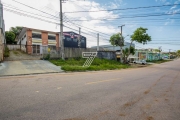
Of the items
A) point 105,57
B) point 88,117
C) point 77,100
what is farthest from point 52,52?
point 88,117

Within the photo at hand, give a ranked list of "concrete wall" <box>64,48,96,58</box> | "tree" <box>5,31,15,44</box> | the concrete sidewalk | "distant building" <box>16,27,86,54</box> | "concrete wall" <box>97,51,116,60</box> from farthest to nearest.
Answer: "tree" <box>5,31,15,44</box> < "concrete wall" <box>97,51,116,60</box> < "distant building" <box>16,27,86,54</box> < "concrete wall" <box>64,48,96,58</box> < the concrete sidewalk

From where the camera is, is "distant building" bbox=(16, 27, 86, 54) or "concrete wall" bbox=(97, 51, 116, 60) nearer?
"distant building" bbox=(16, 27, 86, 54)

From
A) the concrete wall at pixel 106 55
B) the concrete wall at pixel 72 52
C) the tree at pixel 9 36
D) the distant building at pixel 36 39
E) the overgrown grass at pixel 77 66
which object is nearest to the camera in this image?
the overgrown grass at pixel 77 66

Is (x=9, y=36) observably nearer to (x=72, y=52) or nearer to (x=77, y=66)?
(x=72, y=52)

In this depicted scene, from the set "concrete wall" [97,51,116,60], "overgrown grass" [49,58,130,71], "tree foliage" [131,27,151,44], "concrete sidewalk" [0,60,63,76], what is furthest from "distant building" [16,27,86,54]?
"tree foliage" [131,27,151,44]

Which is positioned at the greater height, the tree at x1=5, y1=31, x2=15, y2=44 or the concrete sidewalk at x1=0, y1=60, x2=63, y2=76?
the tree at x1=5, y1=31, x2=15, y2=44

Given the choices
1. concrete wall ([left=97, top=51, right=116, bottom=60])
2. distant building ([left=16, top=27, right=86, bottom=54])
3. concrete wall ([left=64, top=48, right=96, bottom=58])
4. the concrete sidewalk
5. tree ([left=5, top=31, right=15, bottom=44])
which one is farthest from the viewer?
tree ([left=5, top=31, right=15, bottom=44])

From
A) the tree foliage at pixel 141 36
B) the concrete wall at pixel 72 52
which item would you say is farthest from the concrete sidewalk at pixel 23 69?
the tree foliage at pixel 141 36

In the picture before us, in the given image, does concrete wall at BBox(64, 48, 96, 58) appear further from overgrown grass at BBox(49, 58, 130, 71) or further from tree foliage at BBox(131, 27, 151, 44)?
tree foliage at BBox(131, 27, 151, 44)

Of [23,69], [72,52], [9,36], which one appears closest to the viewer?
[23,69]

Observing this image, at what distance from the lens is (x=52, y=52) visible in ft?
63.8

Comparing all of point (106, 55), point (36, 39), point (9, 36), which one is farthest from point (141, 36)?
point (9, 36)

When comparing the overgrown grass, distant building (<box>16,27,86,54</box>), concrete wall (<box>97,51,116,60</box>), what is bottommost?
the overgrown grass

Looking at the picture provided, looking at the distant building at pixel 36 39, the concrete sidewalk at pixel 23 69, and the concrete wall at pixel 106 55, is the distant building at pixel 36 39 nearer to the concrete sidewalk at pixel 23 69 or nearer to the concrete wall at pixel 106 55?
the concrete wall at pixel 106 55
